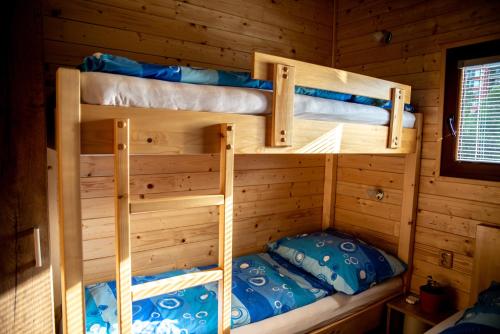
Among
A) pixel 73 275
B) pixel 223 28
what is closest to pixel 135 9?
pixel 223 28

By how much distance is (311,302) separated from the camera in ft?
6.63

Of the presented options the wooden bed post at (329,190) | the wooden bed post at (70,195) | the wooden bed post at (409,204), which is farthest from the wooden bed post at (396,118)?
the wooden bed post at (70,195)

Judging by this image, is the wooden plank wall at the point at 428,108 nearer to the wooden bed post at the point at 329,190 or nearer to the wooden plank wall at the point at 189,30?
the wooden bed post at the point at 329,190

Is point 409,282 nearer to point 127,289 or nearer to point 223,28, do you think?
point 127,289

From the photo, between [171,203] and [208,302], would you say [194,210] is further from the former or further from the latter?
[171,203]

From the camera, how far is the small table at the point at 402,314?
2166mm

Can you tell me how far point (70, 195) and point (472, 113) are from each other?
240cm

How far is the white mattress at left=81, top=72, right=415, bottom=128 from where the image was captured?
1.16 m

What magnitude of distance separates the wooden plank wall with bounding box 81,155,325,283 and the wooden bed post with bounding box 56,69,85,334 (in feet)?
3.00

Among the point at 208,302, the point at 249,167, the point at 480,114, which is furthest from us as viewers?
the point at 249,167

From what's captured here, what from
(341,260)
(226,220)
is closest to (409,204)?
(341,260)

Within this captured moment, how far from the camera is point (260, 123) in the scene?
1.51m

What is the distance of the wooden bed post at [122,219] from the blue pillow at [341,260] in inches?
54.6

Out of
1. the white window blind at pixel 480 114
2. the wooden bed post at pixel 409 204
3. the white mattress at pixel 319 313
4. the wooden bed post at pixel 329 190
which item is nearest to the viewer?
the white mattress at pixel 319 313
